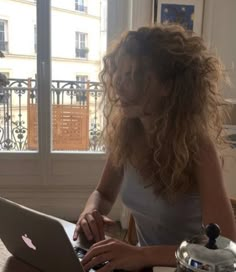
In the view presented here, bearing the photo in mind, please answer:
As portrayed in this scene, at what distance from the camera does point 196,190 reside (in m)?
1.24

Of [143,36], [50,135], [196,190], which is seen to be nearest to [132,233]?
[196,190]

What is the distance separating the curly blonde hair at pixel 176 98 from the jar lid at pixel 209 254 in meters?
0.46

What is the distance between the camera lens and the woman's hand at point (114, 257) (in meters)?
0.99

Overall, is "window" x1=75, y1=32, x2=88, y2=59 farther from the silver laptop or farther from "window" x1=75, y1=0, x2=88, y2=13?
the silver laptop

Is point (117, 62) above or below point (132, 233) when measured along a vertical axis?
above

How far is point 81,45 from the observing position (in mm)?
3225

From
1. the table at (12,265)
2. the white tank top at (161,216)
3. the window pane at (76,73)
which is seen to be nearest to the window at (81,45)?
the window pane at (76,73)

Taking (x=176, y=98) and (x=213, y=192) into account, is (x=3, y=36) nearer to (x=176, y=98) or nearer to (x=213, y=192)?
(x=176, y=98)

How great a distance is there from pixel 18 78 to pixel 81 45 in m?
0.57

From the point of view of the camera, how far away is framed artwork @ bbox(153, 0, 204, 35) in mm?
2885

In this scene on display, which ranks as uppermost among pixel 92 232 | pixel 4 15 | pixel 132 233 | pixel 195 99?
pixel 4 15

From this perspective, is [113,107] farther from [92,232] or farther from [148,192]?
[92,232]

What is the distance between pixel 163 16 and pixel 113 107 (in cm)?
161

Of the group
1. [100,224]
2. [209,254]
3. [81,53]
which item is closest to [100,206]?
[100,224]
